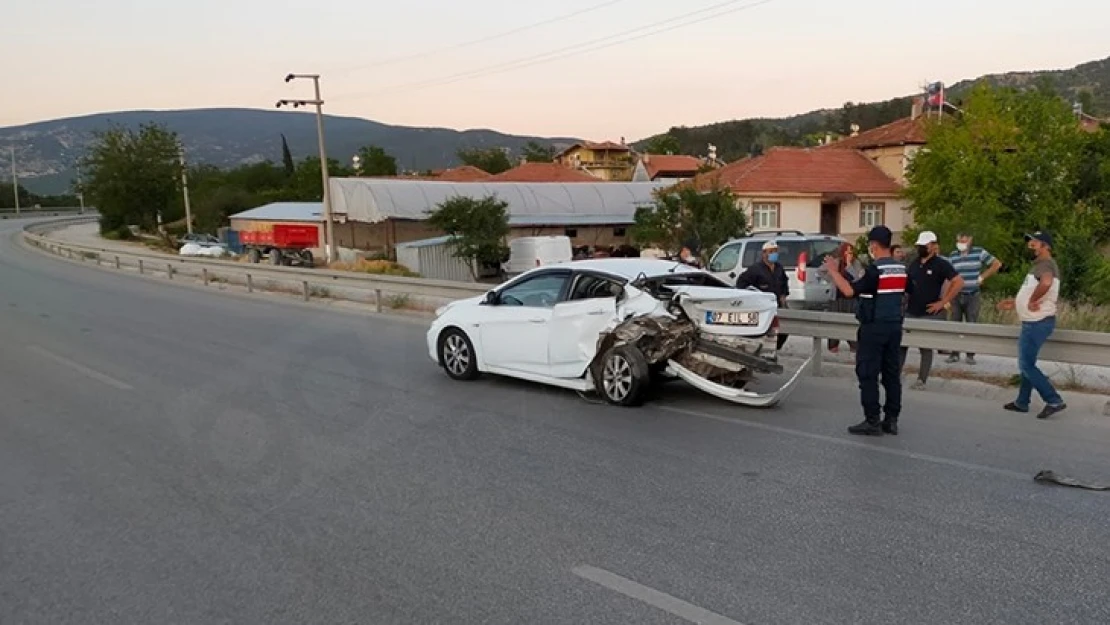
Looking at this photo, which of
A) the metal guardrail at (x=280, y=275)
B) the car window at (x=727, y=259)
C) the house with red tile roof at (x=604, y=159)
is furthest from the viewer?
the house with red tile roof at (x=604, y=159)

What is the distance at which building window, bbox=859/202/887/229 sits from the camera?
47344mm

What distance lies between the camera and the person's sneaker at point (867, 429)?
7102mm

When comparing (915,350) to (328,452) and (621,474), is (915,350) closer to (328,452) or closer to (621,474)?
(621,474)

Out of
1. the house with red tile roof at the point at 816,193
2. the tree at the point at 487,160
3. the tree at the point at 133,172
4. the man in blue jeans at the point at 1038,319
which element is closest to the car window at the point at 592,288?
the man in blue jeans at the point at 1038,319

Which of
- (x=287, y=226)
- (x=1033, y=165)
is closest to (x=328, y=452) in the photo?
(x=1033, y=165)

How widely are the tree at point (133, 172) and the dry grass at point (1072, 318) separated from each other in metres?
66.0

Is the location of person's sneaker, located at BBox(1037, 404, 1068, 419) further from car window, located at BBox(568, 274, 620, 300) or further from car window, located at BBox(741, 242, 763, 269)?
car window, located at BBox(741, 242, 763, 269)

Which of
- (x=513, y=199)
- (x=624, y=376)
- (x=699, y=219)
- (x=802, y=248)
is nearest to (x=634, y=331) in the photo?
(x=624, y=376)

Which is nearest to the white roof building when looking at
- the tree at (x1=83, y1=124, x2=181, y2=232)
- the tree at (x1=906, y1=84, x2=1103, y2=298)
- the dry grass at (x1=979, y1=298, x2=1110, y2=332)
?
the tree at (x1=906, y1=84, x2=1103, y2=298)

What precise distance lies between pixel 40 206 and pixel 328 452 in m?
160

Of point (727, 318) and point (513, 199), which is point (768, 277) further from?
point (513, 199)

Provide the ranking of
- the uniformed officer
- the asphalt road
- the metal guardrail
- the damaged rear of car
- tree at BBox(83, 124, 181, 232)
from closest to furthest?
the asphalt road, the uniformed officer, the damaged rear of car, the metal guardrail, tree at BBox(83, 124, 181, 232)

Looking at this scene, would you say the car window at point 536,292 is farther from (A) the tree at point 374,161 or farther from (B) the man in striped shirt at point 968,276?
(A) the tree at point 374,161

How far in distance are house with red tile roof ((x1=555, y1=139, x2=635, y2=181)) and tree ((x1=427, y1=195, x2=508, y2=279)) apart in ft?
226
